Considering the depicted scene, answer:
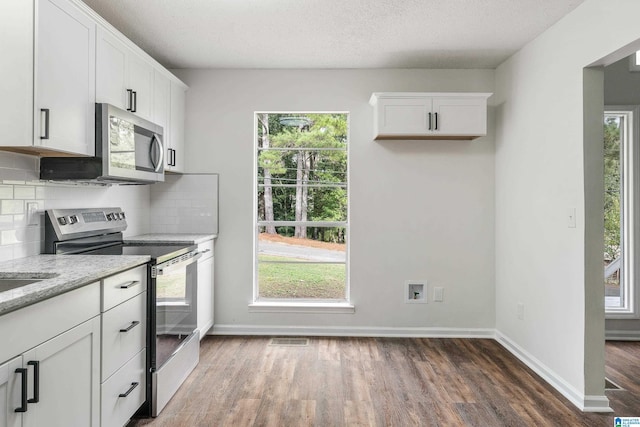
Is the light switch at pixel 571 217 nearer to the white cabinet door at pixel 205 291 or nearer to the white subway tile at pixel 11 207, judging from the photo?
the white cabinet door at pixel 205 291

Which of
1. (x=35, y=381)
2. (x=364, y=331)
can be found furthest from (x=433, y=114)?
(x=35, y=381)

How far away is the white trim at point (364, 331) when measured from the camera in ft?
12.1

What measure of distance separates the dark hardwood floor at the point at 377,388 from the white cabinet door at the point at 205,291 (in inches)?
8.2

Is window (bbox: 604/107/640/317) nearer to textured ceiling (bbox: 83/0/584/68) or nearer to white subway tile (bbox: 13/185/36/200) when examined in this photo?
textured ceiling (bbox: 83/0/584/68)

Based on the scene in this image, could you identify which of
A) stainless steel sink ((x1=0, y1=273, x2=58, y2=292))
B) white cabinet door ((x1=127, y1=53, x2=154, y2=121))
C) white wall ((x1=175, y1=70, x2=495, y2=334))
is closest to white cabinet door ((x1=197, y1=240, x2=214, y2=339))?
white wall ((x1=175, y1=70, x2=495, y2=334))

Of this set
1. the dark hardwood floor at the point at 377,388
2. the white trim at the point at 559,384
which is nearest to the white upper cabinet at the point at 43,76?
the dark hardwood floor at the point at 377,388

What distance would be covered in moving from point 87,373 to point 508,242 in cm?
325

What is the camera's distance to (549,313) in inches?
111

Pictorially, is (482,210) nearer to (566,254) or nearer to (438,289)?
(438,289)

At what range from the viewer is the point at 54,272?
→ 5.57ft

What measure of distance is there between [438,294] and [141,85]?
3084 millimetres

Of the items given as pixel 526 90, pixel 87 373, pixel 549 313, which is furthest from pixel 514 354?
pixel 87 373

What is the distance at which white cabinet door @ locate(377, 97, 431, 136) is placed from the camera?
340cm

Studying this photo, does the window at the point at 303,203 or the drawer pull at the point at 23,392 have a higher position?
the window at the point at 303,203
